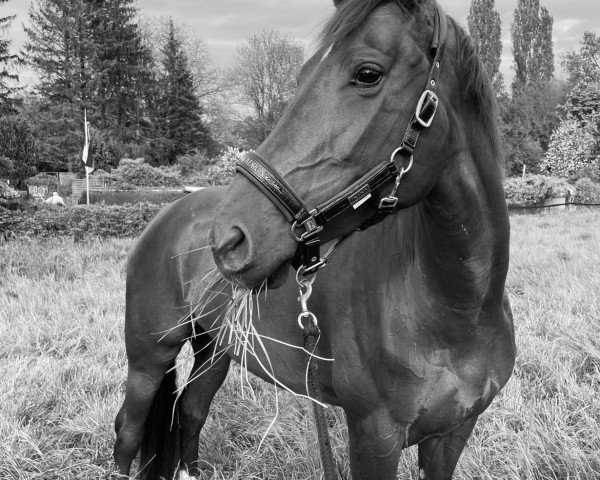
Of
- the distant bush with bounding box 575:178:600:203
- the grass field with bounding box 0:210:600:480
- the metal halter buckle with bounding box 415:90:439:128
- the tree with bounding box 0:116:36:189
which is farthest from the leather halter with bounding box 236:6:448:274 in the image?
the tree with bounding box 0:116:36:189

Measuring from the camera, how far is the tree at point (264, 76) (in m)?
29.1

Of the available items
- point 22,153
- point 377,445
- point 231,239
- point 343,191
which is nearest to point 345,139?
point 343,191

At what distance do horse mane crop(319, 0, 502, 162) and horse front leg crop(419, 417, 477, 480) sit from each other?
121cm

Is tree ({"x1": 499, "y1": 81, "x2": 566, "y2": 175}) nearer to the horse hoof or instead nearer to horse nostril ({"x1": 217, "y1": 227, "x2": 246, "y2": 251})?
the horse hoof

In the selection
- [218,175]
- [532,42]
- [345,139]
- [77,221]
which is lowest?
[345,139]

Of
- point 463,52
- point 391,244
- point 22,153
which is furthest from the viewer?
point 22,153

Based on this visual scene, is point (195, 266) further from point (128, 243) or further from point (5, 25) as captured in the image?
point (5, 25)

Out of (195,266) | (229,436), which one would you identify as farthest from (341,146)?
(229,436)

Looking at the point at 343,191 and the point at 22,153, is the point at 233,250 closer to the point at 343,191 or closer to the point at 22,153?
the point at 343,191

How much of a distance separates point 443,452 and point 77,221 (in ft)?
43.9

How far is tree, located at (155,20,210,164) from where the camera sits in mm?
40094

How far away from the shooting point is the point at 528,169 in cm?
3456

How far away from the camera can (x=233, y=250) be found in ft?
4.28

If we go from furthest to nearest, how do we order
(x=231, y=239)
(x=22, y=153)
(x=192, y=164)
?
(x=192, y=164), (x=22, y=153), (x=231, y=239)
